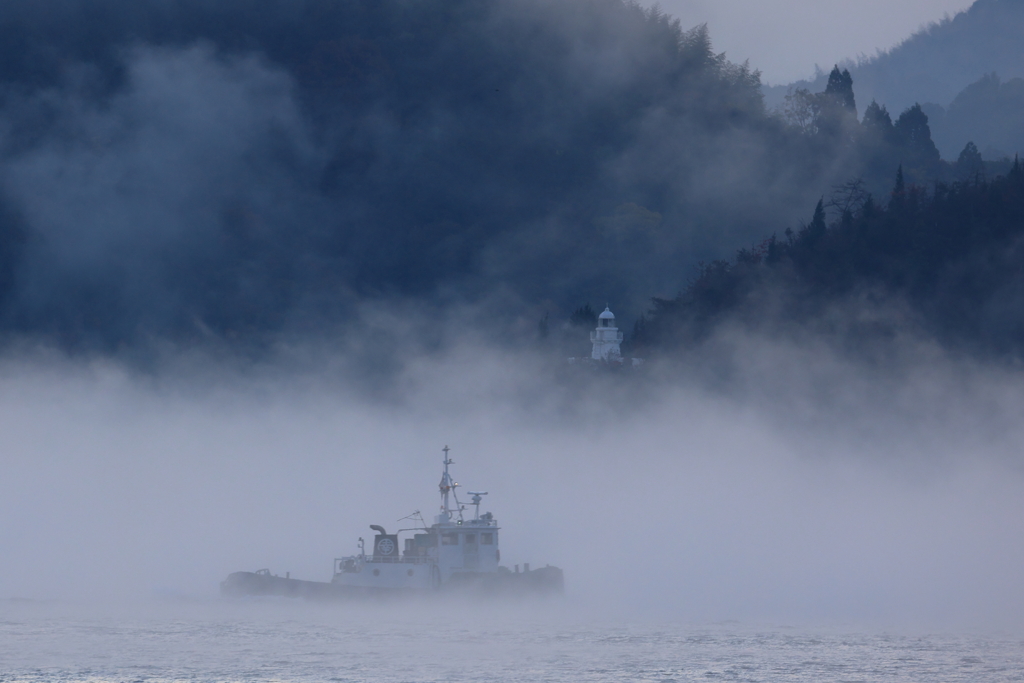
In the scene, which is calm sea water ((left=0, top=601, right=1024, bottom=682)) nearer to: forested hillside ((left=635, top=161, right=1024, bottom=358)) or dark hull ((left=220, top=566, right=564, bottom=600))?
dark hull ((left=220, top=566, right=564, bottom=600))

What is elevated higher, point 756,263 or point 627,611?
point 756,263

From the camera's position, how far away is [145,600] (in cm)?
9325

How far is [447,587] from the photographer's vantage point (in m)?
82.1

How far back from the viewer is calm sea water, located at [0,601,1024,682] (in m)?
57.2

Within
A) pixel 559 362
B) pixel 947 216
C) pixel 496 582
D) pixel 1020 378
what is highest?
pixel 947 216

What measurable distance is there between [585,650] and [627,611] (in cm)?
2053

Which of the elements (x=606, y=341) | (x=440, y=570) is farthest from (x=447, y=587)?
(x=606, y=341)

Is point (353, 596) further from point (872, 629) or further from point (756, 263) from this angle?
point (756, 263)

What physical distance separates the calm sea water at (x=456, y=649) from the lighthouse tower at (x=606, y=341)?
9131 cm

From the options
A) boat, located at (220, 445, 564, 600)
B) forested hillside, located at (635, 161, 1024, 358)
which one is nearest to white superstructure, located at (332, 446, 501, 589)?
boat, located at (220, 445, 564, 600)

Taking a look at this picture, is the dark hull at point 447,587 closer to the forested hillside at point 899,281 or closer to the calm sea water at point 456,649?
the calm sea water at point 456,649

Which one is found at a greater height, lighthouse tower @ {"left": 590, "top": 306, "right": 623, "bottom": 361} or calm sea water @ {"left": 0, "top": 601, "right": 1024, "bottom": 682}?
lighthouse tower @ {"left": 590, "top": 306, "right": 623, "bottom": 361}

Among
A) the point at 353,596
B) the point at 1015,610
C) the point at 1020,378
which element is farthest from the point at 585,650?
the point at 1020,378

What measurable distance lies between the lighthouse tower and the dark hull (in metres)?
87.0
